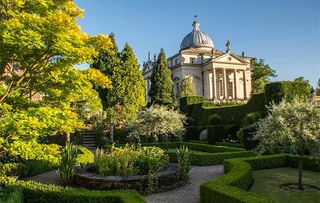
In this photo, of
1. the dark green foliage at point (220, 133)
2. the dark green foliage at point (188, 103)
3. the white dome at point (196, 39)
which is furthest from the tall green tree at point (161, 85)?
the white dome at point (196, 39)

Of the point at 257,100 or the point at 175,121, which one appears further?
the point at 257,100

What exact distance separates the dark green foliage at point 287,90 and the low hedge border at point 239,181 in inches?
276

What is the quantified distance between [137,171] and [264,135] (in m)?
4.99

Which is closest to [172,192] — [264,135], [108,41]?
[264,135]

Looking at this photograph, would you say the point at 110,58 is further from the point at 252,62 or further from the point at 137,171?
the point at 252,62

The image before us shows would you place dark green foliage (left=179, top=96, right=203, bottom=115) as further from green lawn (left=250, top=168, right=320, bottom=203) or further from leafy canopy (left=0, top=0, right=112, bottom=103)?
leafy canopy (left=0, top=0, right=112, bottom=103)

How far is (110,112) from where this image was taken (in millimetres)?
27531

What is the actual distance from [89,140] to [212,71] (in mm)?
35309

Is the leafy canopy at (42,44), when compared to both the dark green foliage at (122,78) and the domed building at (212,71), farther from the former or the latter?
the domed building at (212,71)

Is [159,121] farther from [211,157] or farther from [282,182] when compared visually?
[282,182]

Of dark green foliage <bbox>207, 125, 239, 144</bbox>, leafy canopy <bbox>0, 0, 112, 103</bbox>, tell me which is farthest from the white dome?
leafy canopy <bbox>0, 0, 112, 103</bbox>

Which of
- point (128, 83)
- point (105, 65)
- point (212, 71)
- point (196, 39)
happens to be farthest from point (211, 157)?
point (196, 39)

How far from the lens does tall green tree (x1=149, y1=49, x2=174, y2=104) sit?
4412 centimetres

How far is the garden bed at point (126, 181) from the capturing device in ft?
33.8
